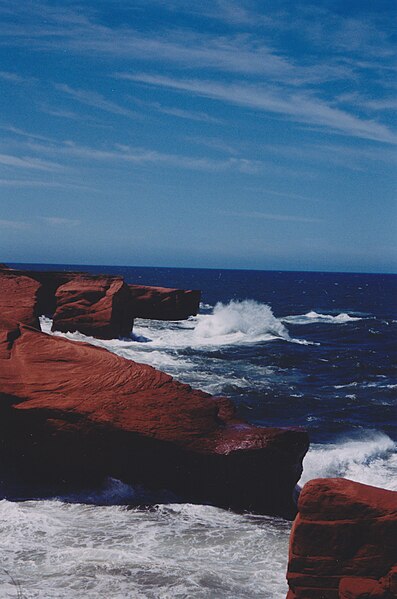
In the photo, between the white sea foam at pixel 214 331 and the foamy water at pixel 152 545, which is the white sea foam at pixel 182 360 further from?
the foamy water at pixel 152 545

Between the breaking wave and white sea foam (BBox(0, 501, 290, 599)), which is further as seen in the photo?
the breaking wave

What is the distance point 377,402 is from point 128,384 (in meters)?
11.4

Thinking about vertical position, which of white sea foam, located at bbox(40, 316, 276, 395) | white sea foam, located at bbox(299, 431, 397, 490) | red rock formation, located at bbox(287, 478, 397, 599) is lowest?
white sea foam, located at bbox(299, 431, 397, 490)

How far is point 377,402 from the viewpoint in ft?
63.6

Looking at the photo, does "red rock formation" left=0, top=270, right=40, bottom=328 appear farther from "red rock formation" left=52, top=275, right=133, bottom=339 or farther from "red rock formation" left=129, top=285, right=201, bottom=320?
"red rock formation" left=129, top=285, right=201, bottom=320

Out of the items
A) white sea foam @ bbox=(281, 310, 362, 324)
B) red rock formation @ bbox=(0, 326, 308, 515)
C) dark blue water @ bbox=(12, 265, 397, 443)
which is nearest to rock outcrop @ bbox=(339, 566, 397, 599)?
red rock formation @ bbox=(0, 326, 308, 515)

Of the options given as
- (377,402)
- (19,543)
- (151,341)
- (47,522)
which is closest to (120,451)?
(47,522)

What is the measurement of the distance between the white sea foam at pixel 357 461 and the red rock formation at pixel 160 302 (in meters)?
25.6

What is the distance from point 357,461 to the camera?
12625 millimetres

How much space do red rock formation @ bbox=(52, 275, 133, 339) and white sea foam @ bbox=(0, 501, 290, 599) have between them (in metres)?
19.1

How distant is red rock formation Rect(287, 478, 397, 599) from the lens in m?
5.58

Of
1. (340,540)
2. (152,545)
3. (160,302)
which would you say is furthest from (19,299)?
(160,302)

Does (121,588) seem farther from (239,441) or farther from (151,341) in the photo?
(151,341)

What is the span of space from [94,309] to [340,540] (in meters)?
24.1
